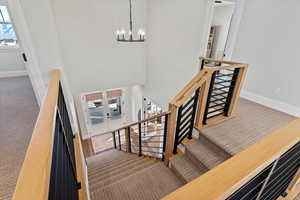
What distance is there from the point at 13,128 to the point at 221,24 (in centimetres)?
642

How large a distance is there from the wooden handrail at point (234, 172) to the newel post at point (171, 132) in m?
1.21

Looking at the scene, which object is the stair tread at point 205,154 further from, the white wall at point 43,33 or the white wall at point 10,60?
the white wall at point 10,60

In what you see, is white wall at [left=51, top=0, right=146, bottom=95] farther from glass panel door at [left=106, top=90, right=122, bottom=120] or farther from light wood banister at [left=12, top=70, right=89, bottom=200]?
light wood banister at [left=12, top=70, right=89, bottom=200]

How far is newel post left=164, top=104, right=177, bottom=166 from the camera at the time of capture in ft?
6.52

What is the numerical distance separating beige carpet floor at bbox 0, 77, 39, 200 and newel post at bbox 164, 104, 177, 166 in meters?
1.74

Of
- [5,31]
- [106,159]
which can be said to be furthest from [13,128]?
[5,31]

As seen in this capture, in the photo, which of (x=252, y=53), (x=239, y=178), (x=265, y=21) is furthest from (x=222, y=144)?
(x=265, y=21)

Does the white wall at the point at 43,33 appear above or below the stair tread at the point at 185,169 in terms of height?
above

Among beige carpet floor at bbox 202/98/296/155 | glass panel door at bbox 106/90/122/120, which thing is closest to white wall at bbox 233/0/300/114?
beige carpet floor at bbox 202/98/296/155

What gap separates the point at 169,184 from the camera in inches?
80.9

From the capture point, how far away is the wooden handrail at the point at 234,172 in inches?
20.7

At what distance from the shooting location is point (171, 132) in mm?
2125

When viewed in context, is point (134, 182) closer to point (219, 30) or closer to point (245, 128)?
point (245, 128)

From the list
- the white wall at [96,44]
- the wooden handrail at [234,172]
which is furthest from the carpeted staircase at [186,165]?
the white wall at [96,44]
